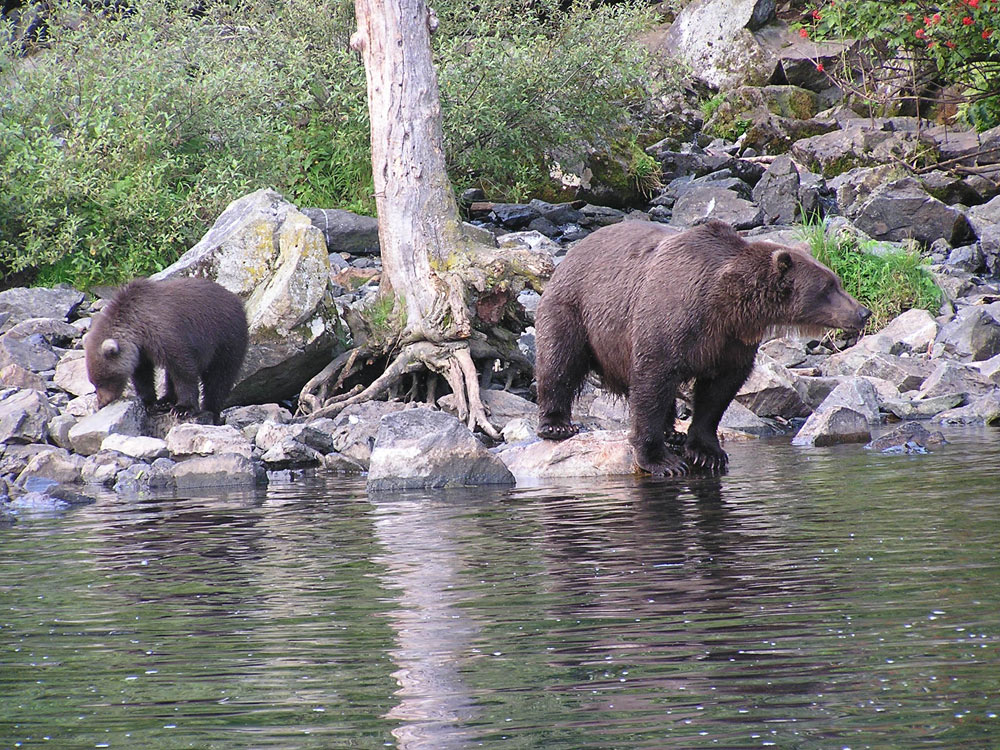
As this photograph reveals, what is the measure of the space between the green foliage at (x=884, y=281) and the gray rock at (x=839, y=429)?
5.37 m

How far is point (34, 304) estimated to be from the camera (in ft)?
50.1

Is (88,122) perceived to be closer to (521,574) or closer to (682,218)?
(682,218)

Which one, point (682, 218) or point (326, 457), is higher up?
point (682, 218)

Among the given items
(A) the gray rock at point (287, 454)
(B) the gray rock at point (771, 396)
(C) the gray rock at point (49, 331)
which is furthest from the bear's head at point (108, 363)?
(B) the gray rock at point (771, 396)

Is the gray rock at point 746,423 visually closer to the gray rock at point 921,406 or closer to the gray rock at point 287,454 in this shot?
the gray rock at point 921,406

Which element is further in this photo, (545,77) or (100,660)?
(545,77)

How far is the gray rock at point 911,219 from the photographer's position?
62.8ft

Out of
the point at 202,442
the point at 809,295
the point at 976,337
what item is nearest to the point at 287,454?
the point at 202,442

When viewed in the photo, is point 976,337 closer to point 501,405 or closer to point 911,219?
point 911,219

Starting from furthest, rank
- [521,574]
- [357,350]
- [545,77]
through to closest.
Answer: [545,77] → [357,350] → [521,574]

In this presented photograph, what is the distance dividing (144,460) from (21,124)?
8.70 metres

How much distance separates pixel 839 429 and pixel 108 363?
6.70 meters

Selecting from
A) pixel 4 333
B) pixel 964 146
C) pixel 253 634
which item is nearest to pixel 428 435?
pixel 253 634

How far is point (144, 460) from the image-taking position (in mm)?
10594
